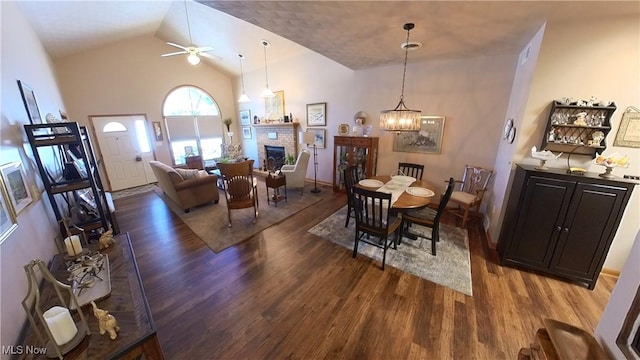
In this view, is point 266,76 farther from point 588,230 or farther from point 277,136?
point 588,230

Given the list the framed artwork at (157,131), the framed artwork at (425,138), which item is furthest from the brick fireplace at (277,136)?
the framed artwork at (425,138)

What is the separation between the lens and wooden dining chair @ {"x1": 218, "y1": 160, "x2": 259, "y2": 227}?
3338mm

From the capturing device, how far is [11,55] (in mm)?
2096

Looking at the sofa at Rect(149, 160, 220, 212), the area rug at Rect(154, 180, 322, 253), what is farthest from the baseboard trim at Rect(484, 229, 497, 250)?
the sofa at Rect(149, 160, 220, 212)

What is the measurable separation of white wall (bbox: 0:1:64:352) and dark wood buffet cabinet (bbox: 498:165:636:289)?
13.3ft

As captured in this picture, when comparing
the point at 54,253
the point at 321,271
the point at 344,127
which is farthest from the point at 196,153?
the point at 321,271

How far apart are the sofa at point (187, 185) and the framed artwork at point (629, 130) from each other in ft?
19.1

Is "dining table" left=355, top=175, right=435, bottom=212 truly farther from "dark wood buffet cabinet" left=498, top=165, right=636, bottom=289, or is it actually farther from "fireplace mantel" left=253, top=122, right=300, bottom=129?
"fireplace mantel" left=253, top=122, right=300, bottom=129

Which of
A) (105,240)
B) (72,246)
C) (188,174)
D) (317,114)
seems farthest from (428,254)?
(188,174)

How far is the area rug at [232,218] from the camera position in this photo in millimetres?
3273

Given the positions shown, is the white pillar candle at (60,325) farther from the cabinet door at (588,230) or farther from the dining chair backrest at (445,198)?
the cabinet door at (588,230)

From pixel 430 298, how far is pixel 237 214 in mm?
3379

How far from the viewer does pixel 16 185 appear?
153 centimetres

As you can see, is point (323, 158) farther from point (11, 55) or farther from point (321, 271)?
point (11, 55)
